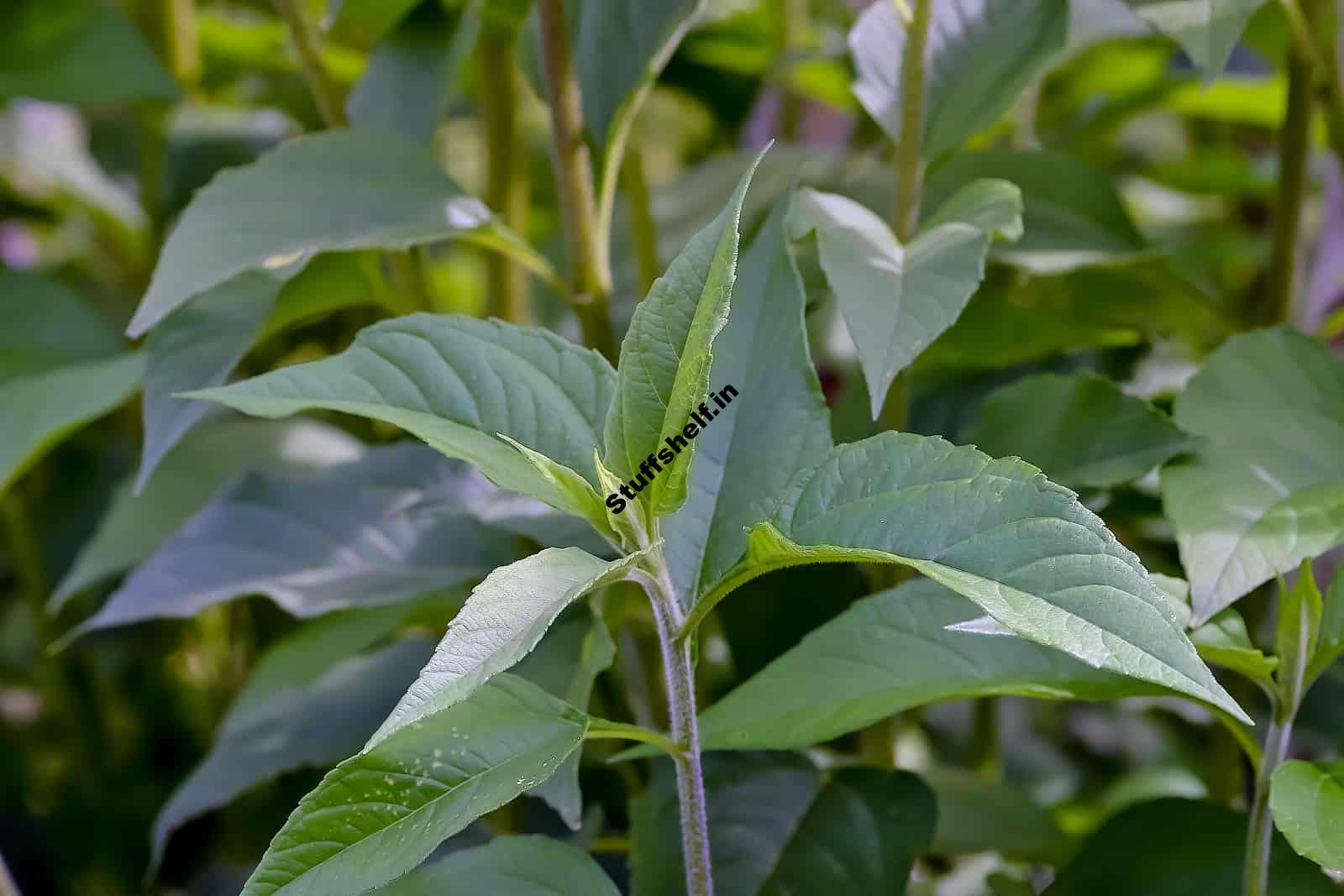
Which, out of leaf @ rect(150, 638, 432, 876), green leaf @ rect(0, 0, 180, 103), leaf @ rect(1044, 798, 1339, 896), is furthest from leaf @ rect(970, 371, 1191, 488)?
green leaf @ rect(0, 0, 180, 103)

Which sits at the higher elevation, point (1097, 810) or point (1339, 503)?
point (1339, 503)

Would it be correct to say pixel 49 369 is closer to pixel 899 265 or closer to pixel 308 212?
pixel 308 212

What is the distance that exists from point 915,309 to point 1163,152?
0.83 metres

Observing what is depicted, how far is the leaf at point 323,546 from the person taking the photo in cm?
44

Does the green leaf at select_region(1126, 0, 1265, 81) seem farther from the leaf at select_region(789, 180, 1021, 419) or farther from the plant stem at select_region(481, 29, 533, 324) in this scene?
the plant stem at select_region(481, 29, 533, 324)

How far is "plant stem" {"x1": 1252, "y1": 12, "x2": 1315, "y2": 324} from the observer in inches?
20.6

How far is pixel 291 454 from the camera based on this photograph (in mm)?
597

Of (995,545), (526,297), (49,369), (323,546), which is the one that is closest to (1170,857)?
(995,545)

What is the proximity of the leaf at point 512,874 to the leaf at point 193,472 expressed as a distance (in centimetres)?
24

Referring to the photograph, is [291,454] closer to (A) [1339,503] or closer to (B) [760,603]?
(B) [760,603]

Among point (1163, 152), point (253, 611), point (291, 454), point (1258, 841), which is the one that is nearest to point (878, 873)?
point (1258, 841)

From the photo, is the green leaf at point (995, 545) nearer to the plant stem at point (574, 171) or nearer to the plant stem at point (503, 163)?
the plant stem at point (574, 171)

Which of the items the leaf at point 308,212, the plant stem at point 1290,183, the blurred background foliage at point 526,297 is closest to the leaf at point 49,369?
the blurred background foliage at point 526,297

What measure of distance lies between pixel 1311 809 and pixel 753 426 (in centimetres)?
17
